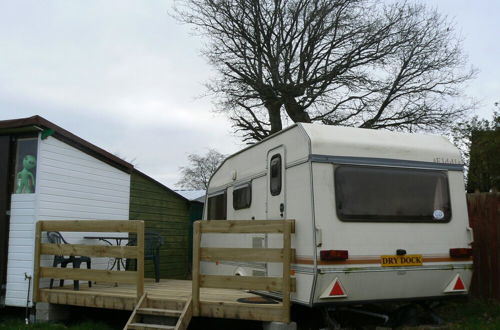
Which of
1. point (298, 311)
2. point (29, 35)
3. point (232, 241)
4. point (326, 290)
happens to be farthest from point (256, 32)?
point (326, 290)

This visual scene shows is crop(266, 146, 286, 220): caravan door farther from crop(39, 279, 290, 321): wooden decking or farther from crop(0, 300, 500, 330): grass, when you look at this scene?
crop(0, 300, 500, 330): grass

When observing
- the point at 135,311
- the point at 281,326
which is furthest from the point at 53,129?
the point at 281,326

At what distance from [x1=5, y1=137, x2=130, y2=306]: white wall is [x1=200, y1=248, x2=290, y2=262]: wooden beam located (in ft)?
10.3

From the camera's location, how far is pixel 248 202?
7.59 metres

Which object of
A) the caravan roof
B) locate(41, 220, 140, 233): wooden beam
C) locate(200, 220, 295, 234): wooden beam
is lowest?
locate(200, 220, 295, 234): wooden beam

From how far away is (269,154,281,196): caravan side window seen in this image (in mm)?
6648

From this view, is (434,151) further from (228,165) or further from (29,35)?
(29,35)

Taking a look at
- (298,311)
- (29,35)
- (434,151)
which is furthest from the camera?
(29,35)

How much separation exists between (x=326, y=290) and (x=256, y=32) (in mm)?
14030

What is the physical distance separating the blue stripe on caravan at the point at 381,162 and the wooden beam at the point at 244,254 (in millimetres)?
1172

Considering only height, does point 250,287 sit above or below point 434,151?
below

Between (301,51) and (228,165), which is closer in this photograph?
(228,165)

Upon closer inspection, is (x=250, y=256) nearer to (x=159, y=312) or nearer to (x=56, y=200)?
(x=159, y=312)

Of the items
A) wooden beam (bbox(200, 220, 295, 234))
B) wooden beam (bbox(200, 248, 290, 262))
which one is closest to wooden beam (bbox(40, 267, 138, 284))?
wooden beam (bbox(200, 248, 290, 262))
